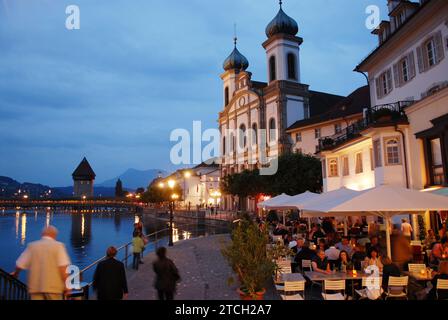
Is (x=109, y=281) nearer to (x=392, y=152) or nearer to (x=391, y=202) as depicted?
(x=391, y=202)

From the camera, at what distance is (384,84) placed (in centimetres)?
2541

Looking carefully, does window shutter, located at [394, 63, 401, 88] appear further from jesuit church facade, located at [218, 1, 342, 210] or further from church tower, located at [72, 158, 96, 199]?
church tower, located at [72, 158, 96, 199]

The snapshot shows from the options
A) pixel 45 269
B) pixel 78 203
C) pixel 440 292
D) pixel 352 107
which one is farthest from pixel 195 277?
pixel 78 203

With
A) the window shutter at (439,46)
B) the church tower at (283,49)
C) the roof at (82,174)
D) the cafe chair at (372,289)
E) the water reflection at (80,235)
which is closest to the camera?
the cafe chair at (372,289)

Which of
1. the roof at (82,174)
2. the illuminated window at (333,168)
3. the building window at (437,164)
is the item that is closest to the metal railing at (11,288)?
the building window at (437,164)

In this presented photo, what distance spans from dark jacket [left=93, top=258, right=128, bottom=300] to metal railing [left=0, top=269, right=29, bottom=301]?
1.39m

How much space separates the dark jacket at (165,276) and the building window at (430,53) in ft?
60.1

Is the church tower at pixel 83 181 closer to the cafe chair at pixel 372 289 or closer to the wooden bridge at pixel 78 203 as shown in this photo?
the wooden bridge at pixel 78 203

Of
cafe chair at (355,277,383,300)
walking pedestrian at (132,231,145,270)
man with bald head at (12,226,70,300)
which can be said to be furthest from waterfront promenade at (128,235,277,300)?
man with bald head at (12,226,70,300)

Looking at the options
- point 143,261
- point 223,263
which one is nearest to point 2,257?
point 143,261

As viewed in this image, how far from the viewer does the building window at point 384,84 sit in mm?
24450

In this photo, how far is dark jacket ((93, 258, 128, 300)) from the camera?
6162 mm
